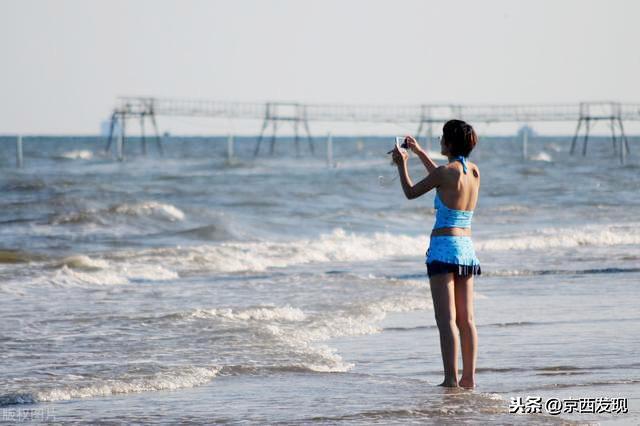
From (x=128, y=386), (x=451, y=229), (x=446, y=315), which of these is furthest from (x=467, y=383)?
(x=128, y=386)

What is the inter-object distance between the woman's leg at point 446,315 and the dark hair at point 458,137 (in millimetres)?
713

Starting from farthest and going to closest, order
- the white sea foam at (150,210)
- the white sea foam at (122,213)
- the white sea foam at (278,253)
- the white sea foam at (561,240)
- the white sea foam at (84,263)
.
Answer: the white sea foam at (150,210), the white sea foam at (122,213), the white sea foam at (561,240), the white sea foam at (278,253), the white sea foam at (84,263)

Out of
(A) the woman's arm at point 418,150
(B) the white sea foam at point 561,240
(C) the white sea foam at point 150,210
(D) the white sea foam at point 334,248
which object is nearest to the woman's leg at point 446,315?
(A) the woman's arm at point 418,150

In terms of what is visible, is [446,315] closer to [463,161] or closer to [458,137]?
[463,161]

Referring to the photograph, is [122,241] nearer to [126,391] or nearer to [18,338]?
[18,338]

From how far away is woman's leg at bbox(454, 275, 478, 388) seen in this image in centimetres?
690

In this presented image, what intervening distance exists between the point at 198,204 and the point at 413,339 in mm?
22018

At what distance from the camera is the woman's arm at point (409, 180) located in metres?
6.61

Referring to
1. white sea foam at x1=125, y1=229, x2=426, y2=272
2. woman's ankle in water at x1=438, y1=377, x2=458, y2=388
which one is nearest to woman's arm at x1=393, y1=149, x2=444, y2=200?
woman's ankle in water at x1=438, y1=377, x2=458, y2=388

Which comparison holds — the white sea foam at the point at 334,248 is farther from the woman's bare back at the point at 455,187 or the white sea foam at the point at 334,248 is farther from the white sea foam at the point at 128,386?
the woman's bare back at the point at 455,187

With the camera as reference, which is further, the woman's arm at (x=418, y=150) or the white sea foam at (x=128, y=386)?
the white sea foam at (x=128, y=386)

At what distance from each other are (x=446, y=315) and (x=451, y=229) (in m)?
0.49

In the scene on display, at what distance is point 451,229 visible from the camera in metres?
6.79

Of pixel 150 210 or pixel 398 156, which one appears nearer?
pixel 398 156
